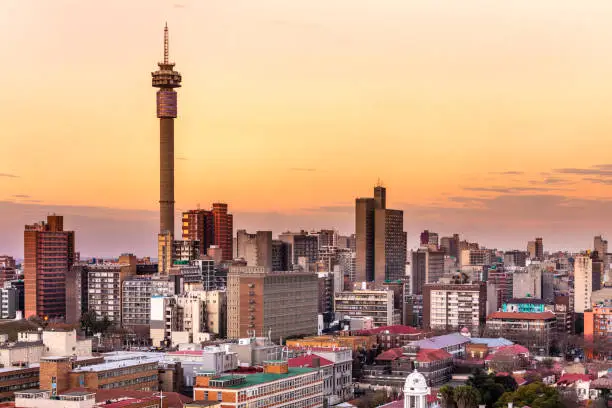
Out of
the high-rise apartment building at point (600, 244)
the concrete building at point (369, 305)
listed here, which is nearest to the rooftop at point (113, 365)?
the concrete building at point (369, 305)

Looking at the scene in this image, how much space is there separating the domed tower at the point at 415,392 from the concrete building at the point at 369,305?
45.9 m

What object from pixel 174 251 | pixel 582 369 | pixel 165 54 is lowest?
pixel 582 369

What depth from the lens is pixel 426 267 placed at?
122 meters

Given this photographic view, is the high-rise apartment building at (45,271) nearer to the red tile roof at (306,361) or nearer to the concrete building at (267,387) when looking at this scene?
the red tile roof at (306,361)

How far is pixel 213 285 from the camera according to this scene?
267 feet

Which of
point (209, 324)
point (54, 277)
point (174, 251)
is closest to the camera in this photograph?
point (209, 324)

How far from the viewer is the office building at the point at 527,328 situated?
71.9 meters

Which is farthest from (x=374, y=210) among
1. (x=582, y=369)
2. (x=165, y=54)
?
(x=582, y=369)

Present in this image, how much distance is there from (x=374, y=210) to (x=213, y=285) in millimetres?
43671

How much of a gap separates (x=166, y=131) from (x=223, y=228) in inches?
741

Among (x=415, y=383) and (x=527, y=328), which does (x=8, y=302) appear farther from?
(x=415, y=383)

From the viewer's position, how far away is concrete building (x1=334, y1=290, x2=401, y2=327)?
82.8 m

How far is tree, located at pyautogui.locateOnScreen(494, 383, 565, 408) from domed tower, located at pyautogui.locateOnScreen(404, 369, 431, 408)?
277 inches

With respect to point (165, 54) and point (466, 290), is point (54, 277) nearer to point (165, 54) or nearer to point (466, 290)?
point (165, 54)
